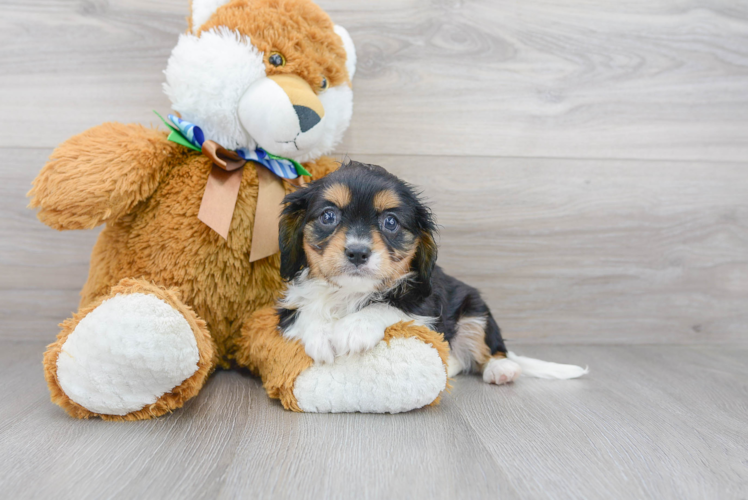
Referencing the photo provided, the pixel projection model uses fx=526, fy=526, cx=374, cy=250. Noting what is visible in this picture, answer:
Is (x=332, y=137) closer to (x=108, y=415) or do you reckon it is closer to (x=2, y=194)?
(x=108, y=415)

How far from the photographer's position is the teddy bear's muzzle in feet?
4.90

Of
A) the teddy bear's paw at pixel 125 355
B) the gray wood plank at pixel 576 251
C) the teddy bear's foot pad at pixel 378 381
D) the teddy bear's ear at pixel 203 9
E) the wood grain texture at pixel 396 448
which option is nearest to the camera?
the wood grain texture at pixel 396 448

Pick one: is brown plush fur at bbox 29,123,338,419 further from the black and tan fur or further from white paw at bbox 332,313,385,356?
white paw at bbox 332,313,385,356

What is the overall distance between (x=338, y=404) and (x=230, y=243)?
0.58m

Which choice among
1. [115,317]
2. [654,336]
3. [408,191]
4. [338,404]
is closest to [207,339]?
[115,317]

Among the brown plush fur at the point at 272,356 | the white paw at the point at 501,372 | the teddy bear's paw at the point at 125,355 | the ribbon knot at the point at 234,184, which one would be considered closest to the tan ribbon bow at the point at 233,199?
the ribbon knot at the point at 234,184

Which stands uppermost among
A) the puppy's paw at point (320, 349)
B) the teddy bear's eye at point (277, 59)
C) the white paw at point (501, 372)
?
the teddy bear's eye at point (277, 59)

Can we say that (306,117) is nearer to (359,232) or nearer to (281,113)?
(281,113)

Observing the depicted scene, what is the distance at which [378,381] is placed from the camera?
53.0 inches

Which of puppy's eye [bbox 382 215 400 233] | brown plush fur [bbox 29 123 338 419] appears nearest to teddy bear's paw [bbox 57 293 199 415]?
brown plush fur [bbox 29 123 338 419]

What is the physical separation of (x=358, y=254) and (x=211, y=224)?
19.1 inches

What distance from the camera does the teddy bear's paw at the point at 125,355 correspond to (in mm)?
1229

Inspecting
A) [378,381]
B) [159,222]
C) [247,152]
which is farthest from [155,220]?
[378,381]

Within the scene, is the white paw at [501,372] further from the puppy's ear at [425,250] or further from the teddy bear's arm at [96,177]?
the teddy bear's arm at [96,177]
